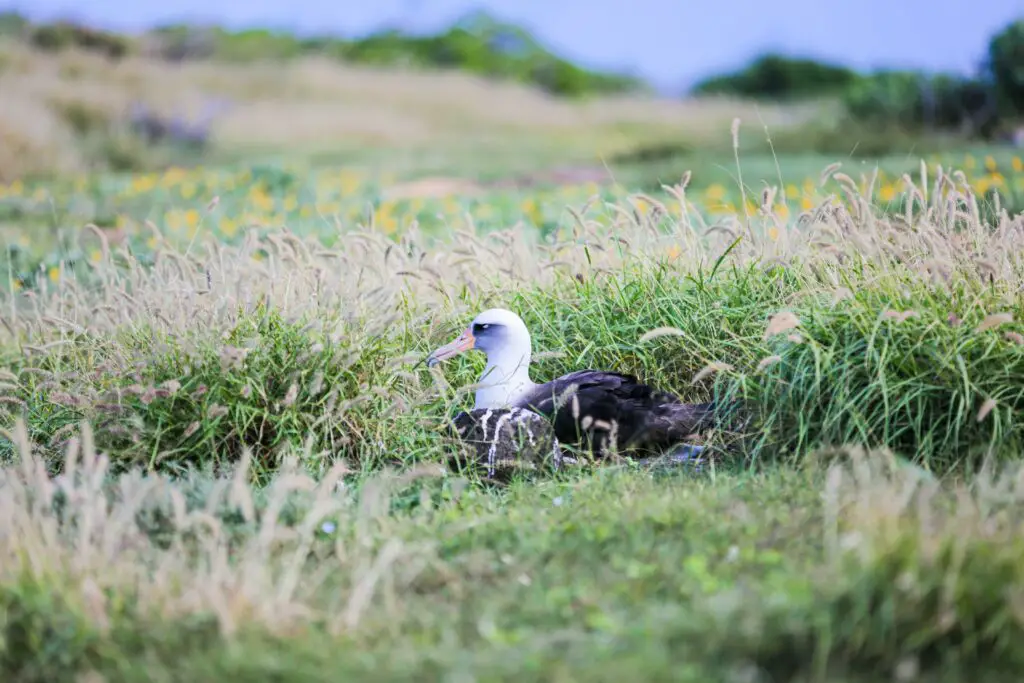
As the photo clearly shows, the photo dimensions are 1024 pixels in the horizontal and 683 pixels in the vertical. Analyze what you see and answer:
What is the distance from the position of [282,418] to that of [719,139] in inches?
595

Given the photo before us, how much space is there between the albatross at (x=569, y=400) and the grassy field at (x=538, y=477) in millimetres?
164

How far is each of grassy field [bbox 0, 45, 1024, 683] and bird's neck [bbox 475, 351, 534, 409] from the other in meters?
0.18

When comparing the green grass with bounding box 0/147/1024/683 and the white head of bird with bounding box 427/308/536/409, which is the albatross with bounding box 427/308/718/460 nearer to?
the white head of bird with bounding box 427/308/536/409

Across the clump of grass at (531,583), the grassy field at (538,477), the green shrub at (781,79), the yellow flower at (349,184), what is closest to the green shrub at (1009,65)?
the yellow flower at (349,184)

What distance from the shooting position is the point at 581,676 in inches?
116

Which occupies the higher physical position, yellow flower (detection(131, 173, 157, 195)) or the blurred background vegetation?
the blurred background vegetation

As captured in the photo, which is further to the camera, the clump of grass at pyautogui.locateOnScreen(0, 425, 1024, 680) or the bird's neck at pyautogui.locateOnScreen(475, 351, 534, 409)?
the bird's neck at pyautogui.locateOnScreen(475, 351, 534, 409)

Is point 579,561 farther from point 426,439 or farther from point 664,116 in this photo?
point 664,116

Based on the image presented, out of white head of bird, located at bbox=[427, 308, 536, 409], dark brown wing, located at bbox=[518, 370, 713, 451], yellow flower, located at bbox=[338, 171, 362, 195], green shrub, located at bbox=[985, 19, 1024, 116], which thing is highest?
green shrub, located at bbox=[985, 19, 1024, 116]

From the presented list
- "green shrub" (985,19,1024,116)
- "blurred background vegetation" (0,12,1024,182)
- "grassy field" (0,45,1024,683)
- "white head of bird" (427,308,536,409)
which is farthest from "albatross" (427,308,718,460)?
"green shrub" (985,19,1024,116)

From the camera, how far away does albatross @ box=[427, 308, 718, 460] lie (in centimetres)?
520

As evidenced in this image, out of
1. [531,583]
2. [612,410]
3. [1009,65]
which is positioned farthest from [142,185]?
[1009,65]

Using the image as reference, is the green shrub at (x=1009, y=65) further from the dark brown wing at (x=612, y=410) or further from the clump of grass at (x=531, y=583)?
the clump of grass at (x=531, y=583)

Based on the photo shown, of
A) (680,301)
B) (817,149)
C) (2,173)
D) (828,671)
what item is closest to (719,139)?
(817,149)
